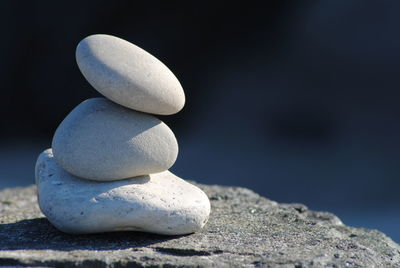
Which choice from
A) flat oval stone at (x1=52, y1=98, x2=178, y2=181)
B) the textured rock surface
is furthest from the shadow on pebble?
flat oval stone at (x1=52, y1=98, x2=178, y2=181)

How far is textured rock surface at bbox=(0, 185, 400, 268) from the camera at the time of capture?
14.1ft

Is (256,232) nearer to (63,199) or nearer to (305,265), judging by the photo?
(305,265)

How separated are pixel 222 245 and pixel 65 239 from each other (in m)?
1.05

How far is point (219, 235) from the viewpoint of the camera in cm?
493

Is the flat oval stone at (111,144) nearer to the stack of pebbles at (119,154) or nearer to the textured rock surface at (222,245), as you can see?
the stack of pebbles at (119,154)

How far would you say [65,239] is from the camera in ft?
15.6

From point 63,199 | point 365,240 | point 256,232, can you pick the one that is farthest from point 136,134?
point 365,240

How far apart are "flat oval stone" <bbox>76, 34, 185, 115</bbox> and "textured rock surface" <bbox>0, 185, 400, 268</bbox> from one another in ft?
3.03

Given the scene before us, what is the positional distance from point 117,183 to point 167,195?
13.7 inches

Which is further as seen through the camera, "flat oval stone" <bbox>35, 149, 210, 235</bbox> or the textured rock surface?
"flat oval stone" <bbox>35, 149, 210, 235</bbox>

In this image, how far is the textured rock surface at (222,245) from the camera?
429 centimetres

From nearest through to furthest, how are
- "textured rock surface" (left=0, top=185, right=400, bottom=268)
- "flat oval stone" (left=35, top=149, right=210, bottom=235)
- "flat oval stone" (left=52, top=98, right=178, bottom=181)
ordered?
"textured rock surface" (left=0, top=185, right=400, bottom=268) → "flat oval stone" (left=35, top=149, right=210, bottom=235) → "flat oval stone" (left=52, top=98, right=178, bottom=181)

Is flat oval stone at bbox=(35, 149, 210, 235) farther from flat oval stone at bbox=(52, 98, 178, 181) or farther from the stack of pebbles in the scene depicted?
flat oval stone at bbox=(52, 98, 178, 181)

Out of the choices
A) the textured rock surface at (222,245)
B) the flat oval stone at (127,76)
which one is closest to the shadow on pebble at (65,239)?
the textured rock surface at (222,245)
